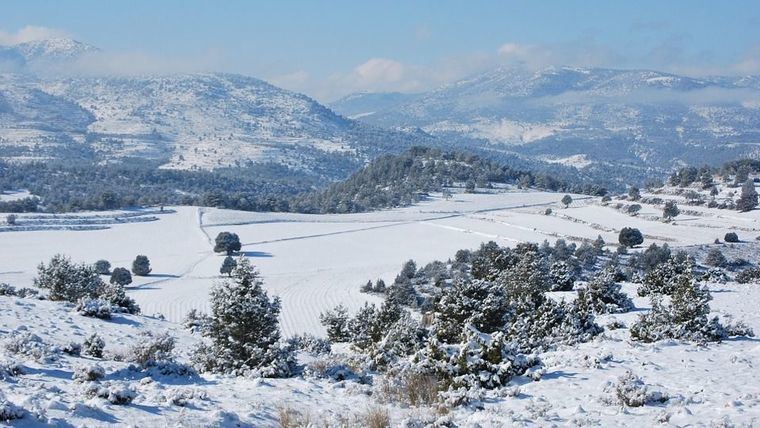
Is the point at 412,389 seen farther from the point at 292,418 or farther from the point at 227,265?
the point at 227,265

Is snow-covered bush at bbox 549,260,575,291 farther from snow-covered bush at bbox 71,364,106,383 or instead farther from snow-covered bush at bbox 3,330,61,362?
snow-covered bush at bbox 71,364,106,383

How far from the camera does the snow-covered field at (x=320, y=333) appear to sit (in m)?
9.84

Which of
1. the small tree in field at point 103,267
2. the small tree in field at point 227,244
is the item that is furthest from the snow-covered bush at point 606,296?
the small tree in field at point 227,244

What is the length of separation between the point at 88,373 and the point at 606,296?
17.0m

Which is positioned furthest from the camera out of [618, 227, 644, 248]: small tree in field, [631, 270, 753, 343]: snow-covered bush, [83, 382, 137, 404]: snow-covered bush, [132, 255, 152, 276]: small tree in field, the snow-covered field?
[618, 227, 644, 248]: small tree in field

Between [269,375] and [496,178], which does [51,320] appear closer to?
[269,375]

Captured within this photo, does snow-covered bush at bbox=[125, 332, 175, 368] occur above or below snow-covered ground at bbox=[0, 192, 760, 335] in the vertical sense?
above

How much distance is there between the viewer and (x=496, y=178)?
126688 millimetres

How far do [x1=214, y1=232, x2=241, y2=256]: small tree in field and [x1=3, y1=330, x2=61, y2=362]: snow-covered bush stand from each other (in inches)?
1999

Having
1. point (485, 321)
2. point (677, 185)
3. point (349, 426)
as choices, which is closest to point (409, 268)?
point (485, 321)

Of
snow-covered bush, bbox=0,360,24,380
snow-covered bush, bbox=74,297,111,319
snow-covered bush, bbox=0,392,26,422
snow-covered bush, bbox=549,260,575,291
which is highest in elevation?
snow-covered bush, bbox=0,392,26,422

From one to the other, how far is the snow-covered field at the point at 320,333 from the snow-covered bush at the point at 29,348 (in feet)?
1.00

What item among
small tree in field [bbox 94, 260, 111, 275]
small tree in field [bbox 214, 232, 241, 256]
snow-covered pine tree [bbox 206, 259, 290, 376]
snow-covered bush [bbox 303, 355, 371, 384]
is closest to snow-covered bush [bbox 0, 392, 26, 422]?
snow-covered bush [bbox 303, 355, 371, 384]

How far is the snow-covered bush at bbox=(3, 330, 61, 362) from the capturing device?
12.7 metres
